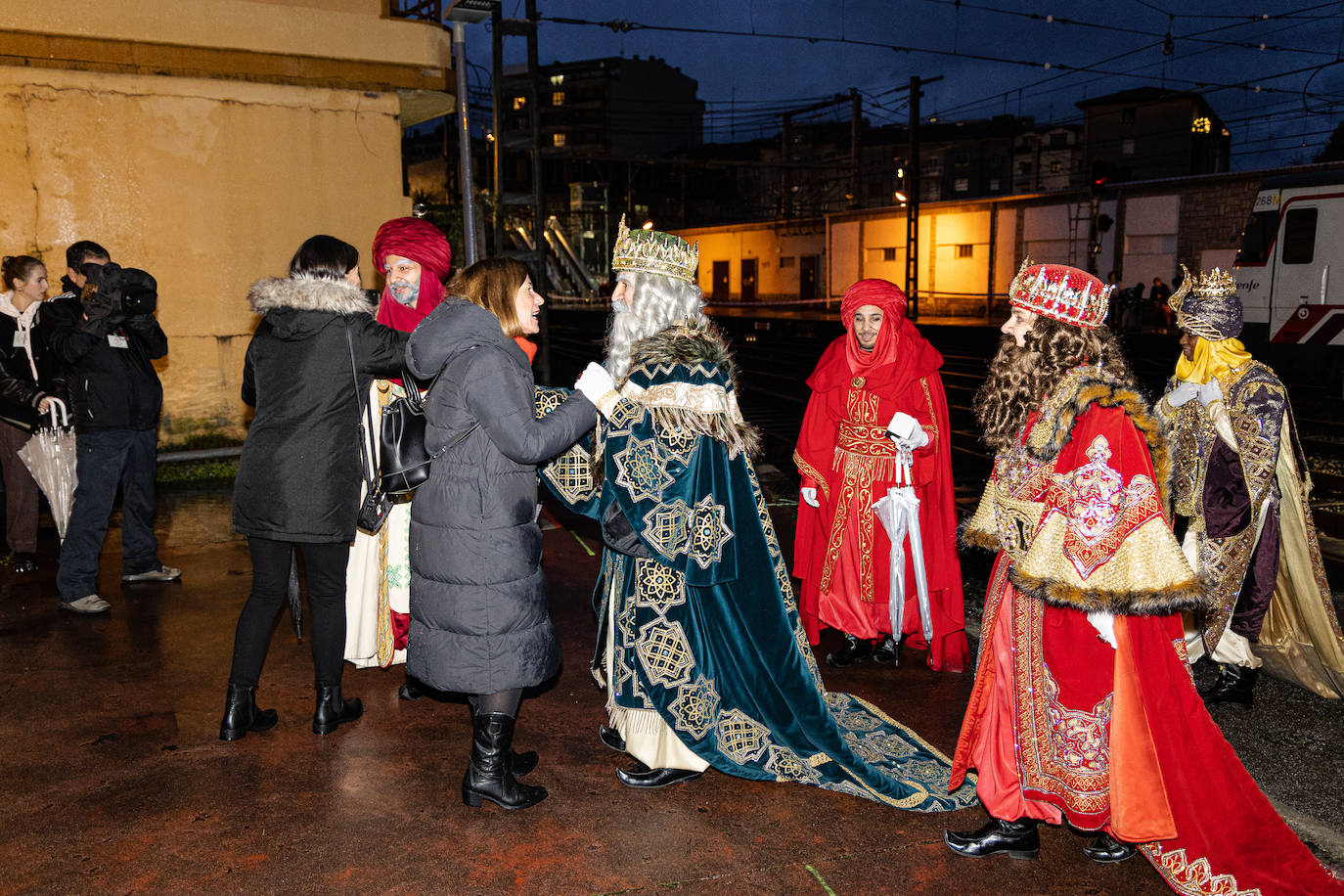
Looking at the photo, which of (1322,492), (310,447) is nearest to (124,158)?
(310,447)

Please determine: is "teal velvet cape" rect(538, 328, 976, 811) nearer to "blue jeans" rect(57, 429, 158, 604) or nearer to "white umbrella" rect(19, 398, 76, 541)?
"blue jeans" rect(57, 429, 158, 604)

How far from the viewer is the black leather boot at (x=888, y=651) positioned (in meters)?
4.73

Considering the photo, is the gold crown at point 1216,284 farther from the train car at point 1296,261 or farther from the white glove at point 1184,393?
the train car at point 1296,261

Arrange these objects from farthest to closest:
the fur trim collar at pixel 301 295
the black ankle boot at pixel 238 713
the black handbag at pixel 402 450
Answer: the black ankle boot at pixel 238 713 → the fur trim collar at pixel 301 295 → the black handbag at pixel 402 450

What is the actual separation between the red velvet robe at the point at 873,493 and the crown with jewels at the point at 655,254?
1.44m

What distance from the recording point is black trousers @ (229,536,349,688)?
3668 millimetres

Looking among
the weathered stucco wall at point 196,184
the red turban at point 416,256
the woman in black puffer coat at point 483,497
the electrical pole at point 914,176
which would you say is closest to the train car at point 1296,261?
the electrical pole at point 914,176

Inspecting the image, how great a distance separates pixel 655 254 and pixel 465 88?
14.7ft

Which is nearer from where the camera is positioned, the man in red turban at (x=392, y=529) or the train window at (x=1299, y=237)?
the man in red turban at (x=392, y=529)

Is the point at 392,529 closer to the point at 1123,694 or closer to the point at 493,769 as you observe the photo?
the point at 493,769

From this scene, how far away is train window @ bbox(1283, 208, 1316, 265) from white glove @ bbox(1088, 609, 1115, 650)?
55.2 feet

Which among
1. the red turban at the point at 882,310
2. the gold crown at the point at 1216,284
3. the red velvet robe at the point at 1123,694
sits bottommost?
the red velvet robe at the point at 1123,694

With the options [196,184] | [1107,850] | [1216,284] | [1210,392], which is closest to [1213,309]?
[1216,284]

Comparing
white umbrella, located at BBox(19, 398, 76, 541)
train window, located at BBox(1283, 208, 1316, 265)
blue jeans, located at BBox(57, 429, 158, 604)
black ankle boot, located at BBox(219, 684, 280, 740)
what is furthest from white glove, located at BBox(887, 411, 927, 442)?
train window, located at BBox(1283, 208, 1316, 265)
